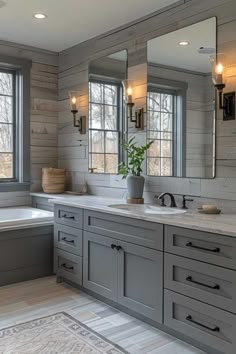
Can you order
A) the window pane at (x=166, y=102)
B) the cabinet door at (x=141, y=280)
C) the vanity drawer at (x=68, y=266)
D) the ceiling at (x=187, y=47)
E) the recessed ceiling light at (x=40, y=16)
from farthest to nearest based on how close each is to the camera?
1. the recessed ceiling light at (x=40, y=16)
2. the vanity drawer at (x=68, y=266)
3. the window pane at (x=166, y=102)
4. the ceiling at (x=187, y=47)
5. the cabinet door at (x=141, y=280)

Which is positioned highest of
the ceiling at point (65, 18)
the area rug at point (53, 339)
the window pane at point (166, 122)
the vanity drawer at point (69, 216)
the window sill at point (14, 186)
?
the ceiling at point (65, 18)

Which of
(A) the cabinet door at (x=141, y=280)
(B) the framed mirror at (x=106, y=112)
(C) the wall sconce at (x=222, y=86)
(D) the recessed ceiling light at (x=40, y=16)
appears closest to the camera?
(A) the cabinet door at (x=141, y=280)

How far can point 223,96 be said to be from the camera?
9.08ft

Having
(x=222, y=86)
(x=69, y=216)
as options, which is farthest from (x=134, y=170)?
(x=222, y=86)

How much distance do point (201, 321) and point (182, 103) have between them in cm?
170

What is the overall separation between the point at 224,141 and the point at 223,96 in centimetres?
33

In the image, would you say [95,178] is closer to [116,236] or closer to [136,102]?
[136,102]

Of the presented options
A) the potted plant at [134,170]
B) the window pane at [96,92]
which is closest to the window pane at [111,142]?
the potted plant at [134,170]

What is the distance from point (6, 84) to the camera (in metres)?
4.41

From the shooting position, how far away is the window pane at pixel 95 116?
13.2 ft

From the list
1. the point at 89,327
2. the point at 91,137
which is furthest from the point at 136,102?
the point at 89,327

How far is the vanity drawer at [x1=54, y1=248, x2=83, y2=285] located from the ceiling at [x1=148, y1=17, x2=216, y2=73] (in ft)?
6.15

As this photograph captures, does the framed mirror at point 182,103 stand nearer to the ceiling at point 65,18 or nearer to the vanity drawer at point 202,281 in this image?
the ceiling at point 65,18

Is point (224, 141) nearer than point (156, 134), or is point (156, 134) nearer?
point (224, 141)
